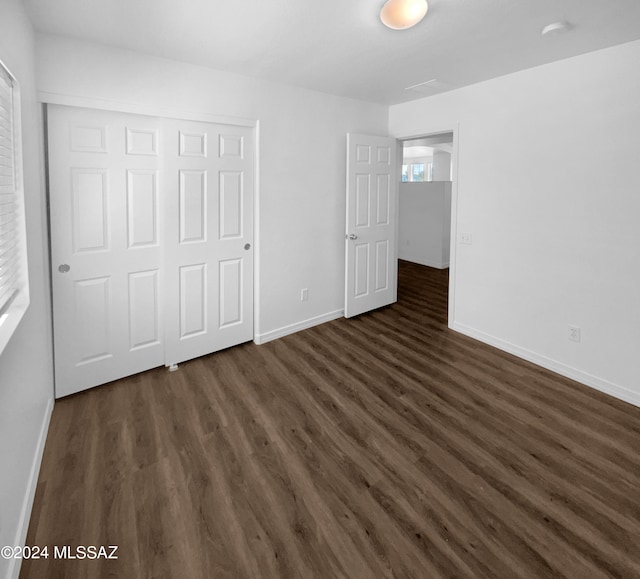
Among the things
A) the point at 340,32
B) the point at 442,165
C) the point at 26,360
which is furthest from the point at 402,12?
the point at 442,165

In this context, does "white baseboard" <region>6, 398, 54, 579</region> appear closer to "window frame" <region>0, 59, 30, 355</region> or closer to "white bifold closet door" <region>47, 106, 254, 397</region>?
"white bifold closet door" <region>47, 106, 254, 397</region>

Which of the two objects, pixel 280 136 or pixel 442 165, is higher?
pixel 442 165

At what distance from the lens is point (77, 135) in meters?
2.47

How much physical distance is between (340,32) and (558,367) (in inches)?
117

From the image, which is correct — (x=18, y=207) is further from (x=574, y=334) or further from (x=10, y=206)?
(x=574, y=334)

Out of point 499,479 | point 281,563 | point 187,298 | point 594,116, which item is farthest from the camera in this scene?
point 187,298

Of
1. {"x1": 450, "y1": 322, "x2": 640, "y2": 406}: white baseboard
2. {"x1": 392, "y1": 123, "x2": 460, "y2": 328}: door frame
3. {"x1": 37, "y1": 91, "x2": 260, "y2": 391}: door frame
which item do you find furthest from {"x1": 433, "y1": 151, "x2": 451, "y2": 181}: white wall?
{"x1": 37, "y1": 91, "x2": 260, "y2": 391}: door frame

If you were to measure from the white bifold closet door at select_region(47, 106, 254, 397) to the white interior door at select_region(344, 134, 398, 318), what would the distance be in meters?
1.16

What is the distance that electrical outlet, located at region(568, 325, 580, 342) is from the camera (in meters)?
2.94

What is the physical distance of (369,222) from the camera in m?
4.24

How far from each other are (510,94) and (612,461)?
110 inches

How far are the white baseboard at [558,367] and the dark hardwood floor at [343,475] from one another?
94 mm

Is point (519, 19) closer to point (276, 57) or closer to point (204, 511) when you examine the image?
point (276, 57)

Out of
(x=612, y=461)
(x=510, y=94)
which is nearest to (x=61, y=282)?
(x=612, y=461)
